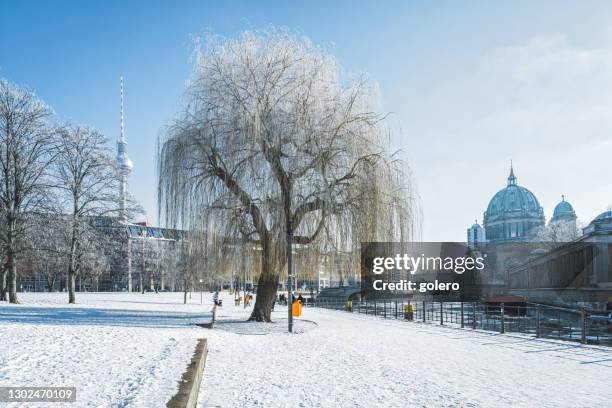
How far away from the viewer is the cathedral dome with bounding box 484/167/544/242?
159375 millimetres

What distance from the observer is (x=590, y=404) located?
7.78m

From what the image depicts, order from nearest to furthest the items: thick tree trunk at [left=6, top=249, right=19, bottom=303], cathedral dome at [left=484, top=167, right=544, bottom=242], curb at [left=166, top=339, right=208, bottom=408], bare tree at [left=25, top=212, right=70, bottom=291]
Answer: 1. curb at [left=166, top=339, right=208, bottom=408]
2. thick tree trunk at [left=6, top=249, right=19, bottom=303]
3. bare tree at [left=25, top=212, right=70, bottom=291]
4. cathedral dome at [left=484, top=167, right=544, bottom=242]

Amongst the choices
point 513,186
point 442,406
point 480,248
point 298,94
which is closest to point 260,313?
point 298,94

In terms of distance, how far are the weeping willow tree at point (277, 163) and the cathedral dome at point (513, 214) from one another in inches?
5904

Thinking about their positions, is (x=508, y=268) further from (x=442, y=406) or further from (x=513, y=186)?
(x=442, y=406)

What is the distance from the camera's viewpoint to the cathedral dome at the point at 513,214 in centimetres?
15938

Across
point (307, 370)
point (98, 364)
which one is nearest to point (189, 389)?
point (98, 364)

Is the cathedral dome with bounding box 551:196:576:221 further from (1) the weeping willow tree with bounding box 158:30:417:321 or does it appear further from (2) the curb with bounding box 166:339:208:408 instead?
(2) the curb with bounding box 166:339:208:408

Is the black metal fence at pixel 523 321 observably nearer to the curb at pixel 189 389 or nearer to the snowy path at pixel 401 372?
the snowy path at pixel 401 372

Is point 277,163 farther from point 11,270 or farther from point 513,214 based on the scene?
point 513,214

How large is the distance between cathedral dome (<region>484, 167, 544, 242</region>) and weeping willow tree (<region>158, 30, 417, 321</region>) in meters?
150

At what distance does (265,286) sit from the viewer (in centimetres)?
2033

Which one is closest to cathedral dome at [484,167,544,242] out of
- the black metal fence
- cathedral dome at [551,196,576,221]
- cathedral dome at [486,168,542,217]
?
cathedral dome at [486,168,542,217]

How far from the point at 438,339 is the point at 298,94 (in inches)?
389
